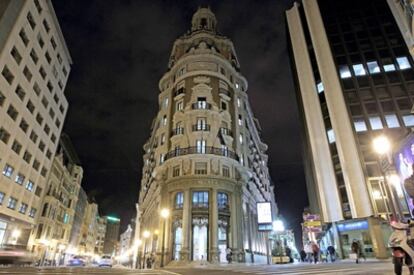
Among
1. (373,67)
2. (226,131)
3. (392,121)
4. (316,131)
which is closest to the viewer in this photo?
(226,131)

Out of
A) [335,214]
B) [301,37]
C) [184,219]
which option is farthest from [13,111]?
[301,37]

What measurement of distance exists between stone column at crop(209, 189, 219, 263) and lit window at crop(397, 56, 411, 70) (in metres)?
34.6

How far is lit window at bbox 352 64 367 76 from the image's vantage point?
43.8 metres

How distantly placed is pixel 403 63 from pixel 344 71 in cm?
838

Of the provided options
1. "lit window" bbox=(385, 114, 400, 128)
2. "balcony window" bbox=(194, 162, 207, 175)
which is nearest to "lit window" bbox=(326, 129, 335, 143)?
"lit window" bbox=(385, 114, 400, 128)

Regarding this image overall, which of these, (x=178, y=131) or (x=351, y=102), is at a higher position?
(x=351, y=102)

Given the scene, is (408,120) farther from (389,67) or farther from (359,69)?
(359,69)

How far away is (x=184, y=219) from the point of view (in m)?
31.8

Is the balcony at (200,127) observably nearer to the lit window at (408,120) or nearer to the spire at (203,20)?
the spire at (203,20)

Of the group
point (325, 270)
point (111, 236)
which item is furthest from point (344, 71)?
point (111, 236)

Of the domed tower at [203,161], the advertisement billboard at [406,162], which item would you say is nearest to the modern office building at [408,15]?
the advertisement billboard at [406,162]

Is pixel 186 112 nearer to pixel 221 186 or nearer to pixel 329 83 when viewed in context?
pixel 221 186

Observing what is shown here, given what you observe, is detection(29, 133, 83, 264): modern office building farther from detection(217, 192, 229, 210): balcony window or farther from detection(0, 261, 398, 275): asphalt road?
detection(0, 261, 398, 275): asphalt road

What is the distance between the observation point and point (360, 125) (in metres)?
39.9
